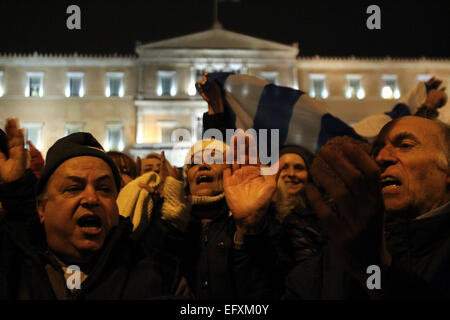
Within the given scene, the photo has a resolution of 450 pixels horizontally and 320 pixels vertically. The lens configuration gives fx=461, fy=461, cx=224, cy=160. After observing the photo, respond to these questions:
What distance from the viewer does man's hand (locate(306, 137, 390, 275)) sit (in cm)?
169

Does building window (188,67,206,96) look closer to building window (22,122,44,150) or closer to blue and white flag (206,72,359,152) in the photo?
building window (22,122,44,150)

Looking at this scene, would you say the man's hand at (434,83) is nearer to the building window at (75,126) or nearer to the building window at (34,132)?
the building window at (75,126)

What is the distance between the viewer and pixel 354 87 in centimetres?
3203

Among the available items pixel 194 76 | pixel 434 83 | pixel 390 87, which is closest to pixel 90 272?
pixel 434 83

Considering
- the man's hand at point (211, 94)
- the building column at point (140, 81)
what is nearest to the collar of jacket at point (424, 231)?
the man's hand at point (211, 94)

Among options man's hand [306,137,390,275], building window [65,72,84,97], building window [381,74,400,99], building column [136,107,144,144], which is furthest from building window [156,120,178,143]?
man's hand [306,137,390,275]

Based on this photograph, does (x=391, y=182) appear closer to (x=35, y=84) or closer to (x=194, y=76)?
(x=194, y=76)

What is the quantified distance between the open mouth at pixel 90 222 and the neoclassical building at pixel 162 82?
26.6 meters

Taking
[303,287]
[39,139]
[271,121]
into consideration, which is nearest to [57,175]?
[303,287]

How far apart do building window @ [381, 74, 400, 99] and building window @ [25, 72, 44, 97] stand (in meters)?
23.1

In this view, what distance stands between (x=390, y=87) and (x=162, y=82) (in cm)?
1571
